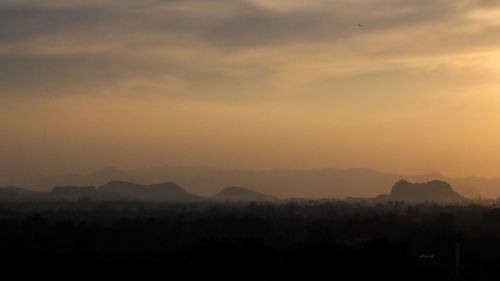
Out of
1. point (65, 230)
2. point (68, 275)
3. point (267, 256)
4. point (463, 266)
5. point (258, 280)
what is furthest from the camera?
point (65, 230)

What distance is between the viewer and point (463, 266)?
161ft

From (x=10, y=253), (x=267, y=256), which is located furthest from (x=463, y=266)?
(x=10, y=253)

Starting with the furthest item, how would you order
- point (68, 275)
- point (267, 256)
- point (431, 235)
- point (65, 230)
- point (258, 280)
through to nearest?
point (65, 230)
point (431, 235)
point (267, 256)
point (68, 275)
point (258, 280)

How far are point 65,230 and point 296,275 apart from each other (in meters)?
35.0

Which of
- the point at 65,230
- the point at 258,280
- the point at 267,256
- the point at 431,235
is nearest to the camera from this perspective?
the point at 258,280

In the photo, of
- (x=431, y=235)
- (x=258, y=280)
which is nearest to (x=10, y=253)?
(x=258, y=280)

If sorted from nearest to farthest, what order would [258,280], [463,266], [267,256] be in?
1. [258,280]
2. [267,256]
3. [463,266]

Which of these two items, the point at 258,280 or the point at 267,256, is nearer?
the point at 258,280

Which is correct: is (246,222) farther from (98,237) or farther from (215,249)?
(215,249)

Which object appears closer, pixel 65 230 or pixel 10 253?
pixel 10 253

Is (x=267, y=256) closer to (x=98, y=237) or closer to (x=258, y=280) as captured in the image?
(x=258, y=280)

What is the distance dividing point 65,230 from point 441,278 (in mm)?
38939

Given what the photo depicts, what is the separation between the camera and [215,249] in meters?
46.5

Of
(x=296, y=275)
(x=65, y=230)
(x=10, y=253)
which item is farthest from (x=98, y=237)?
(x=296, y=275)
